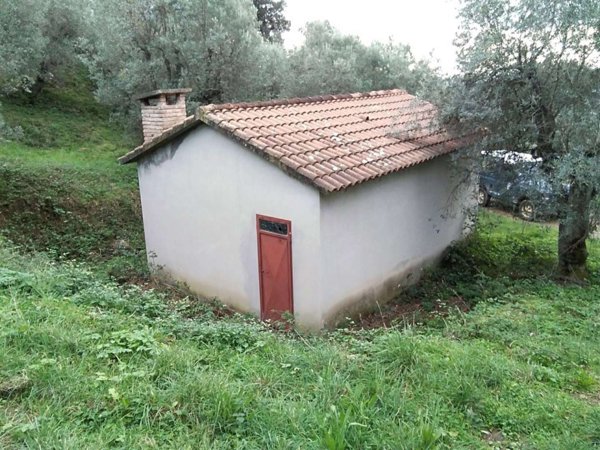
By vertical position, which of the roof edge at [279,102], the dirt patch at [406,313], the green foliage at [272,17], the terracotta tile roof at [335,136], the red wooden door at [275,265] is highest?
the green foliage at [272,17]

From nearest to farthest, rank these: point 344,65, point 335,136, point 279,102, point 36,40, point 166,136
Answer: point 335,136 → point 166,136 → point 279,102 → point 36,40 → point 344,65

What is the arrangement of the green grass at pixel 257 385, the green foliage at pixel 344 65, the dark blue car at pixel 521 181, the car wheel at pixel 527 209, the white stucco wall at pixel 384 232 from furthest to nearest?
the green foliage at pixel 344 65, the car wheel at pixel 527 209, the dark blue car at pixel 521 181, the white stucco wall at pixel 384 232, the green grass at pixel 257 385

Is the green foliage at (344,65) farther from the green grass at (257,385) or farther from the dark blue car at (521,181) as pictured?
the green grass at (257,385)

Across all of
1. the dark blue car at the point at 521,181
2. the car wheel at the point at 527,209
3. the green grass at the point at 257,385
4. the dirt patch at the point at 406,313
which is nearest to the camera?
the green grass at the point at 257,385

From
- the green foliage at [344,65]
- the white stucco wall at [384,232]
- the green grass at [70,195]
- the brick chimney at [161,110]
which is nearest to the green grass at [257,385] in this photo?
the white stucco wall at [384,232]

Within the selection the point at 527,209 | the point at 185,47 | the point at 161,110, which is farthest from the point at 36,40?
the point at 527,209

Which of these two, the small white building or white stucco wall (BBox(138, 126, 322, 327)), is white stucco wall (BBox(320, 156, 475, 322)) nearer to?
the small white building

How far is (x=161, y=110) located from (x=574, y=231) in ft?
27.4

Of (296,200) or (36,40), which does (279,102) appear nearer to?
(296,200)

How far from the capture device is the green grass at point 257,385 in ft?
11.2

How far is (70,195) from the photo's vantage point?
44.5 ft

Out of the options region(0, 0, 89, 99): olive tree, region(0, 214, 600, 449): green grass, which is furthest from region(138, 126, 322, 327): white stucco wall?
region(0, 0, 89, 99): olive tree

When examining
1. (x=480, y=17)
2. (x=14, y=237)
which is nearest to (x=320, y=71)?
(x=480, y=17)

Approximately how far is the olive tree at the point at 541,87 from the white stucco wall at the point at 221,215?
139 inches
